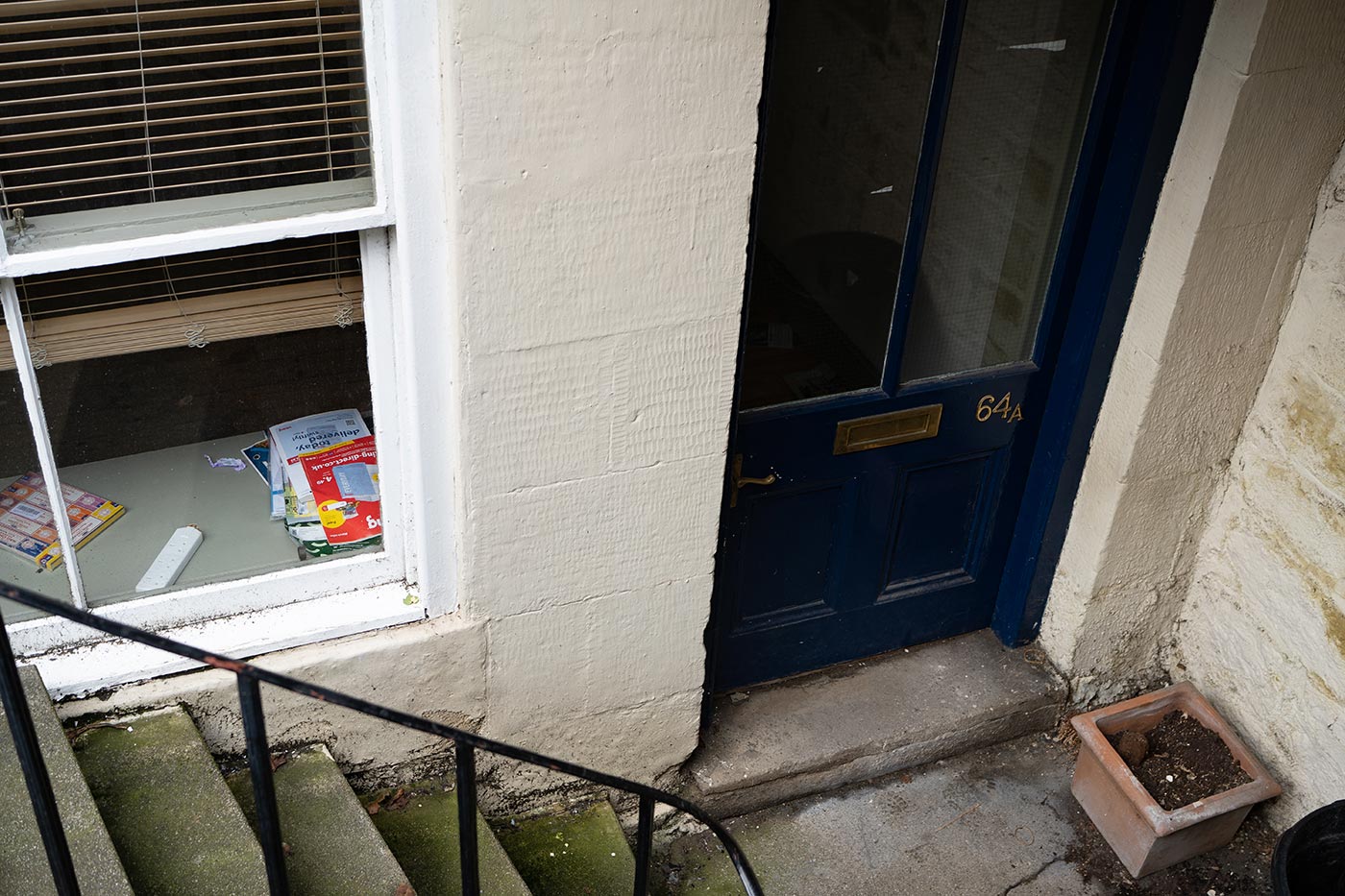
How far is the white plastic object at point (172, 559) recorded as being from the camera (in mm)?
3225

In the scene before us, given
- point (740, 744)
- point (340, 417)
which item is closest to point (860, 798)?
point (740, 744)

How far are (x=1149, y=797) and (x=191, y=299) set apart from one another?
3.18 meters

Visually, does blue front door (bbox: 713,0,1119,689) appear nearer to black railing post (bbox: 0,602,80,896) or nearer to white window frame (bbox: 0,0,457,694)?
white window frame (bbox: 0,0,457,694)

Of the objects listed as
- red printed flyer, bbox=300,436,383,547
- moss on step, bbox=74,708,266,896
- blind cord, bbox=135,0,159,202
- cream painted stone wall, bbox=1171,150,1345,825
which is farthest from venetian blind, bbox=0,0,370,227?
cream painted stone wall, bbox=1171,150,1345,825

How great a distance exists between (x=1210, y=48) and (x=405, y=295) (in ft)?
7.48

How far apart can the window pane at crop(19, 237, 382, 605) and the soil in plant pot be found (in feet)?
8.42

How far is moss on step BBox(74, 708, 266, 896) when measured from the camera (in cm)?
299

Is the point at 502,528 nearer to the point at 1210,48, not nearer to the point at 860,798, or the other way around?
the point at 860,798

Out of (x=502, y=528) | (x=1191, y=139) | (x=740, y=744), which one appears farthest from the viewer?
(x=740, y=744)

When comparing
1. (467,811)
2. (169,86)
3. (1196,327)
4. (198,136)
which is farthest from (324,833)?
(1196,327)

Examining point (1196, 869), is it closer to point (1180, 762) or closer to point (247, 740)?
point (1180, 762)

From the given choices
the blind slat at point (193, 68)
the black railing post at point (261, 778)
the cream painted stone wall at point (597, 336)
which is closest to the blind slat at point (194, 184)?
the blind slat at point (193, 68)

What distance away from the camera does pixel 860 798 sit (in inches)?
169

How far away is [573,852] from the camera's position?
388cm
